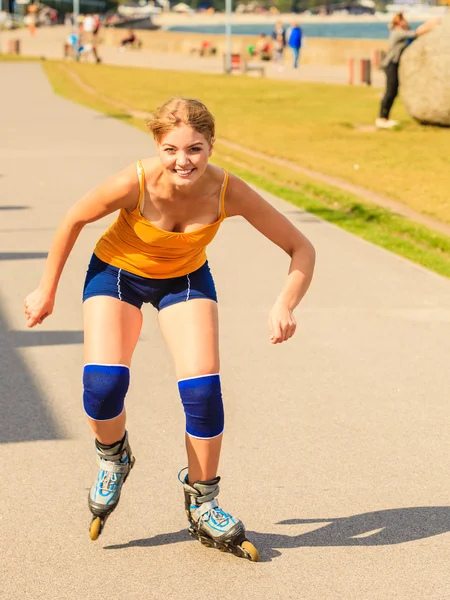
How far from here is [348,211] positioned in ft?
Result: 44.4

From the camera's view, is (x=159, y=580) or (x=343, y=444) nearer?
(x=159, y=580)

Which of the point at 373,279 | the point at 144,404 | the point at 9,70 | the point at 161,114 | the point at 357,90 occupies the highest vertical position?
the point at 161,114

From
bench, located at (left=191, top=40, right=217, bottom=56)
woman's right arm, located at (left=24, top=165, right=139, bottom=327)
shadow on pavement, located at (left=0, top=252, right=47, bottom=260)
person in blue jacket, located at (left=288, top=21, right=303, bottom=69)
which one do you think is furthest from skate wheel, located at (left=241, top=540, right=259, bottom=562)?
bench, located at (left=191, top=40, right=217, bottom=56)

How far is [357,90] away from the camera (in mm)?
34531

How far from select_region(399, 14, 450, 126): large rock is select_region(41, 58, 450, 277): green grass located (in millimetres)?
3736

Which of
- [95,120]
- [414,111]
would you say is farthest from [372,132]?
[95,120]

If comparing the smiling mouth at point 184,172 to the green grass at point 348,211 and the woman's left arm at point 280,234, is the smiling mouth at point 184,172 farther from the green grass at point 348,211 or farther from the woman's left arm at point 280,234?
the green grass at point 348,211

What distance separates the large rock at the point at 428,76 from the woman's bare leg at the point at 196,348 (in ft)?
55.6

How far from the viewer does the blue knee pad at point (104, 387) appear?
4.32 metres

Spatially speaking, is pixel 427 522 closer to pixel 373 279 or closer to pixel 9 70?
pixel 373 279

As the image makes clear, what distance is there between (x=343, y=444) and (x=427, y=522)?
1.00 meters

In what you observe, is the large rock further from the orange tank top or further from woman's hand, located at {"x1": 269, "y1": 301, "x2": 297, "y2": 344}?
woman's hand, located at {"x1": 269, "y1": 301, "x2": 297, "y2": 344}

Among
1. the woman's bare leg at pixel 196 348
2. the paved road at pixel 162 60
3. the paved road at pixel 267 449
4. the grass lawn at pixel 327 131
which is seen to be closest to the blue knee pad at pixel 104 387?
the woman's bare leg at pixel 196 348

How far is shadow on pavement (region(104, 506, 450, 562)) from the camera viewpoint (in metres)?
4.52
